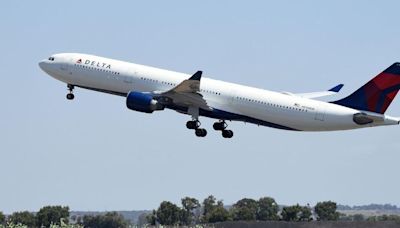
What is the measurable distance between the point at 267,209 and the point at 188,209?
440 inches

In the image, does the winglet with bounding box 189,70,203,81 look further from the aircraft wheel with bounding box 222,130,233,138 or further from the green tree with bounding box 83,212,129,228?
the green tree with bounding box 83,212,129,228

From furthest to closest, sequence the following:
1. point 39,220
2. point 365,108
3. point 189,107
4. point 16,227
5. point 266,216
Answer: point 266,216 < point 39,220 < point 189,107 < point 365,108 < point 16,227

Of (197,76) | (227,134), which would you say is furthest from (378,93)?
(227,134)

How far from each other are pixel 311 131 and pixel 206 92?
34.8 ft

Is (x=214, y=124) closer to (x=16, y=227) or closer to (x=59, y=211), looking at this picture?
(x=59, y=211)

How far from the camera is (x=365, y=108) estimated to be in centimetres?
9238

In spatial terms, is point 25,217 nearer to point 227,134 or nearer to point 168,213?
point 168,213

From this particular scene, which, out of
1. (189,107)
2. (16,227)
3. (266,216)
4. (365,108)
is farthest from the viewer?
(266,216)

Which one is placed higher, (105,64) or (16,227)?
(105,64)

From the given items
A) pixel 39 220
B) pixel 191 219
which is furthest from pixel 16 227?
pixel 191 219

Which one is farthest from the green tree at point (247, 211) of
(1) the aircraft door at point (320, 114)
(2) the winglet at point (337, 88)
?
(1) the aircraft door at point (320, 114)

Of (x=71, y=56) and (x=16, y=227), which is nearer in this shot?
(x=16, y=227)

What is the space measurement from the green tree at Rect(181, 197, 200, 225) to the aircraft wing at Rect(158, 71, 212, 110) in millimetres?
41379

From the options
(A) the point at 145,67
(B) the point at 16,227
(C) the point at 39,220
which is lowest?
(B) the point at 16,227
